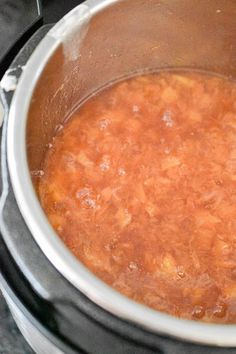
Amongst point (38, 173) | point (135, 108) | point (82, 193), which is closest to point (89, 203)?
point (82, 193)

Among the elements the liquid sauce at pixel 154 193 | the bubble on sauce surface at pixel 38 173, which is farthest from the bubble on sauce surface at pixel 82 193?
the bubble on sauce surface at pixel 38 173

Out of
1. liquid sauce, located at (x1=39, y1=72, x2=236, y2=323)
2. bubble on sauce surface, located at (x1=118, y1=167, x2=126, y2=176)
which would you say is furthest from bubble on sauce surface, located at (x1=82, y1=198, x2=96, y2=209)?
bubble on sauce surface, located at (x1=118, y1=167, x2=126, y2=176)

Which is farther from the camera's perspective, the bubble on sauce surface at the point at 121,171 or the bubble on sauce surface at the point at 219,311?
the bubble on sauce surface at the point at 121,171

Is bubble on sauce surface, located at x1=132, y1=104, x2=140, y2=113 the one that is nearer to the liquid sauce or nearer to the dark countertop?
the liquid sauce

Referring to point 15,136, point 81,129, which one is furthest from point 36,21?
point 15,136

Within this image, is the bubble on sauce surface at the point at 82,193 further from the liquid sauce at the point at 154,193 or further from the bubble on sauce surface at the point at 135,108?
the bubble on sauce surface at the point at 135,108

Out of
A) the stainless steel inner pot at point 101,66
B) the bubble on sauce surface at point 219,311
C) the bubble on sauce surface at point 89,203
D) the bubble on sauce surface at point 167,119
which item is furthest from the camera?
the bubble on sauce surface at point 167,119
